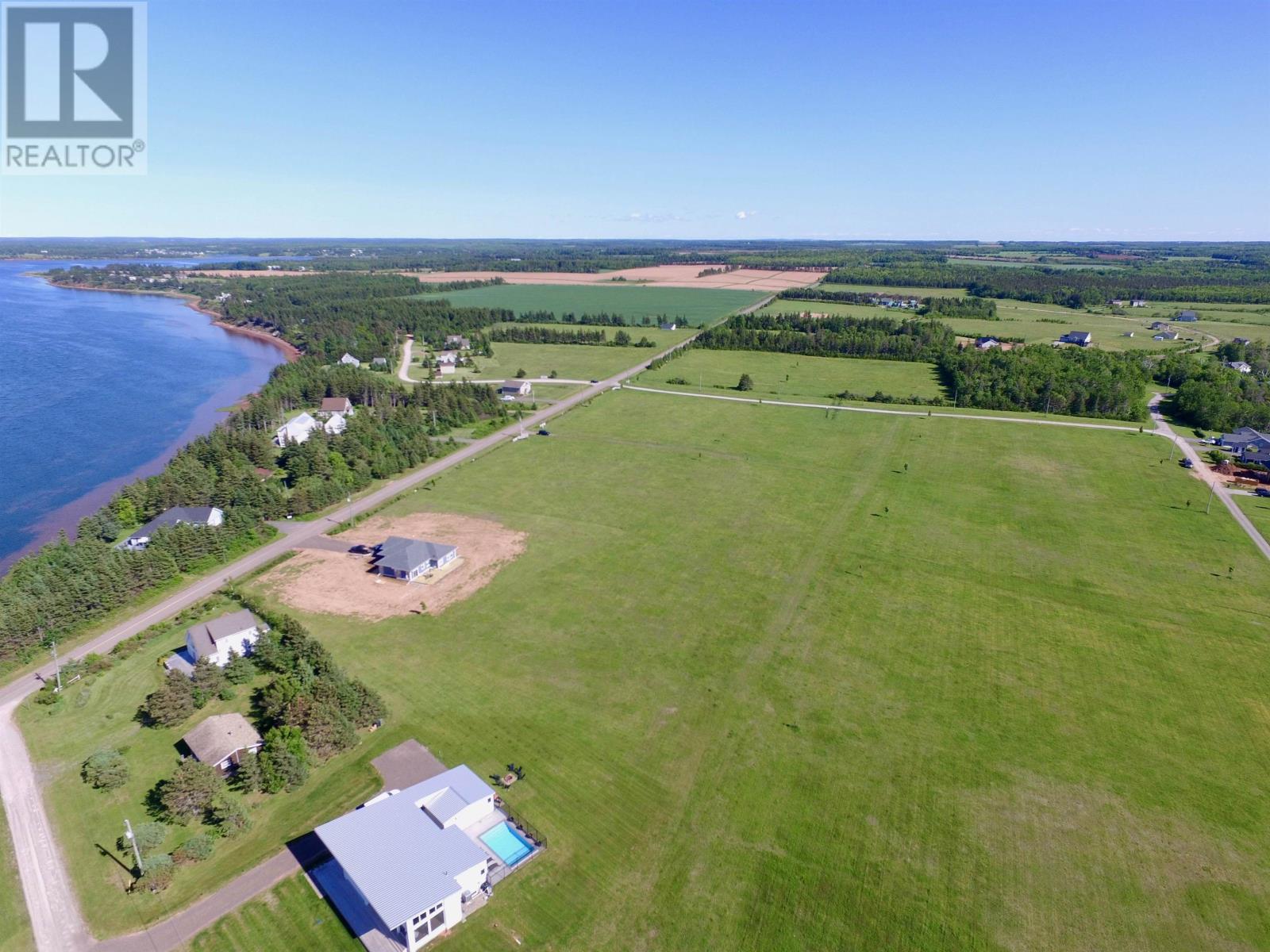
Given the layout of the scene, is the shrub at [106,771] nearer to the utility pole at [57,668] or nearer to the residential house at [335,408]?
the utility pole at [57,668]

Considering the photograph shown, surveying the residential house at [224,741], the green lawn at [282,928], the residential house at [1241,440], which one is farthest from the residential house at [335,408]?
the residential house at [1241,440]

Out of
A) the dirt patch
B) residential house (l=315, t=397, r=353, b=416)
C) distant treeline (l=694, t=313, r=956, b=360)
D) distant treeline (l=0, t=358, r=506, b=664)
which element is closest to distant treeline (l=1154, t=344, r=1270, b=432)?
distant treeline (l=694, t=313, r=956, b=360)

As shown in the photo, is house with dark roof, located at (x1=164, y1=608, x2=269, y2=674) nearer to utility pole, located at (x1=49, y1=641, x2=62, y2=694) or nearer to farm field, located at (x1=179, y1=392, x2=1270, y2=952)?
farm field, located at (x1=179, y1=392, x2=1270, y2=952)

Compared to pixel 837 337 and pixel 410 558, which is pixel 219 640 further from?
pixel 837 337

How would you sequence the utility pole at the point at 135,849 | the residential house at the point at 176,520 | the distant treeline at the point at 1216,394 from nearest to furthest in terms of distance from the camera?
the utility pole at the point at 135,849, the residential house at the point at 176,520, the distant treeline at the point at 1216,394

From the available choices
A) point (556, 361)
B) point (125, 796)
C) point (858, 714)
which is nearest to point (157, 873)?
point (125, 796)

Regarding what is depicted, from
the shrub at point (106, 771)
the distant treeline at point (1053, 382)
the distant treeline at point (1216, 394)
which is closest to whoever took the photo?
the shrub at point (106, 771)
